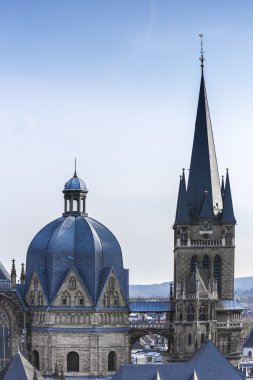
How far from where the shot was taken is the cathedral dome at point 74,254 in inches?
3674

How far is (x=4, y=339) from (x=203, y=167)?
89.6 ft

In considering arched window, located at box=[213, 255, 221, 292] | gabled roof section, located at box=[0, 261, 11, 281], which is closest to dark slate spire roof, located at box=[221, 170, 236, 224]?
arched window, located at box=[213, 255, 221, 292]

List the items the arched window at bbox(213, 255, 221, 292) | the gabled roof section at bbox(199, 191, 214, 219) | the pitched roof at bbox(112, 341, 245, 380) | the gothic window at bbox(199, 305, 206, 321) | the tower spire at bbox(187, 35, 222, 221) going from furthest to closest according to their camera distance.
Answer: the tower spire at bbox(187, 35, 222, 221) → the gabled roof section at bbox(199, 191, 214, 219) → the arched window at bbox(213, 255, 221, 292) → the gothic window at bbox(199, 305, 206, 321) → the pitched roof at bbox(112, 341, 245, 380)

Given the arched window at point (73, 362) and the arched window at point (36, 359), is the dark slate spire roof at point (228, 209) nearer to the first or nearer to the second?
the arched window at point (73, 362)

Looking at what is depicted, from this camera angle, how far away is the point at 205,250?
98.6m

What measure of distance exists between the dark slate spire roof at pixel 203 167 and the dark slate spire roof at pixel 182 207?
831mm

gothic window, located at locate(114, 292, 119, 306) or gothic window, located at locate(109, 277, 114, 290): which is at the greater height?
gothic window, located at locate(109, 277, 114, 290)

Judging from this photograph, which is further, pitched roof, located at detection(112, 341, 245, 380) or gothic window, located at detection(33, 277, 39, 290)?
gothic window, located at detection(33, 277, 39, 290)

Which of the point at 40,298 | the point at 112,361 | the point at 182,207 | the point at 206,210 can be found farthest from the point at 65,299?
the point at 206,210

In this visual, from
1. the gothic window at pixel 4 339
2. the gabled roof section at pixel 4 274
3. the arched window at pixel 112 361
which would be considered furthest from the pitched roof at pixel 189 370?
the gabled roof section at pixel 4 274

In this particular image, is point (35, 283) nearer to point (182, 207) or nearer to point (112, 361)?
point (112, 361)

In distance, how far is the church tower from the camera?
93312 mm

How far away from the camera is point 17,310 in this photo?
95125 mm

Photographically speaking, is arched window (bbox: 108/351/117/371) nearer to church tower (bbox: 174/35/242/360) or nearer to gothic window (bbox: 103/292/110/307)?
gothic window (bbox: 103/292/110/307)
